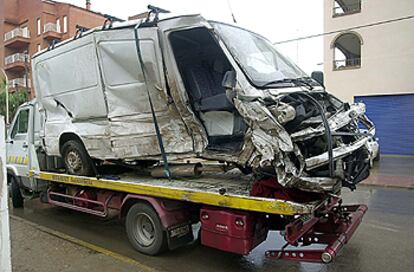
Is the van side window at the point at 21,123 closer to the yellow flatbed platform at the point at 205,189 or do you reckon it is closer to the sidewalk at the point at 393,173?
the yellow flatbed platform at the point at 205,189

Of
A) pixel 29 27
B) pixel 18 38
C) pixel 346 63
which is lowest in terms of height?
pixel 346 63

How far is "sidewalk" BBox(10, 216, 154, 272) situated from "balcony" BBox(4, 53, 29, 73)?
34.6 meters

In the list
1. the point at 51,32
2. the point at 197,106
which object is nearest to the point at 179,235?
the point at 197,106

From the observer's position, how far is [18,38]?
36188 millimetres

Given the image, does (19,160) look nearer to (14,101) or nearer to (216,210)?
(216,210)

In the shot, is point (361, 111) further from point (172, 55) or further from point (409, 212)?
point (409, 212)

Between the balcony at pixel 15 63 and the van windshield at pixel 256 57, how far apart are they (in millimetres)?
35995

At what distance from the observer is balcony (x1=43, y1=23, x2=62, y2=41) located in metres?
33.5

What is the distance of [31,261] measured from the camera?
4754mm

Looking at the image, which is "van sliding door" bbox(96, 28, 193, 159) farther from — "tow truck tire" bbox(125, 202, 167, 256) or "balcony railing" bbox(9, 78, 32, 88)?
"balcony railing" bbox(9, 78, 32, 88)

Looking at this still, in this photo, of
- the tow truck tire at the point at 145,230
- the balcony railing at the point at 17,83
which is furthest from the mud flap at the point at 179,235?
the balcony railing at the point at 17,83

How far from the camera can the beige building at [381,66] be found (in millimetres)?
16938

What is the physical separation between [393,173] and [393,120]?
6542 mm

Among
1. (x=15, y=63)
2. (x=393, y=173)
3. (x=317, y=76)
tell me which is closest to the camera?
(x=317, y=76)
